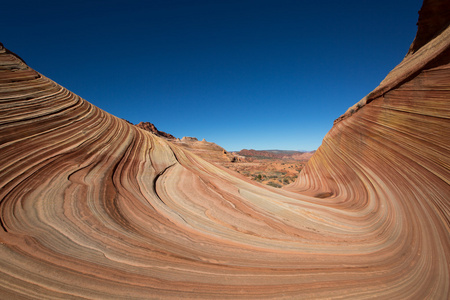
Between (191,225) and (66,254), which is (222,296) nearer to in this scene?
(191,225)

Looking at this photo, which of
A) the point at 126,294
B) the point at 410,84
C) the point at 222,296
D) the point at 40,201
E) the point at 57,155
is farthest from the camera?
the point at 410,84

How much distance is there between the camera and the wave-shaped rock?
6.26ft

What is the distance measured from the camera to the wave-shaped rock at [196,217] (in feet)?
6.26

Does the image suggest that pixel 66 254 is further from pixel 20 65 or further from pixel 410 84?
pixel 410 84

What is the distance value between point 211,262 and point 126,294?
971mm

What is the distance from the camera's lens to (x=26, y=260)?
1741 mm

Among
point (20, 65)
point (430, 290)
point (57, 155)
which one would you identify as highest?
point (20, 65)

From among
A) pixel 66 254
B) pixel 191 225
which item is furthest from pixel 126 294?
pixel 191 225

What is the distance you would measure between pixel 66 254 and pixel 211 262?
5.23 feet

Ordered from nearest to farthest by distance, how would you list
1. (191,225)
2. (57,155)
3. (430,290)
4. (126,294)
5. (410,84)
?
(126,294), (430,290), (191,225), (57,155), (410,84)

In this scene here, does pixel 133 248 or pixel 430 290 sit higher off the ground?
pixel 133 248

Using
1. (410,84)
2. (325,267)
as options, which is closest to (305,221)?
(325,267)

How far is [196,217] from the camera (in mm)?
3279

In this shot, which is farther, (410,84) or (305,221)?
(410,84)
